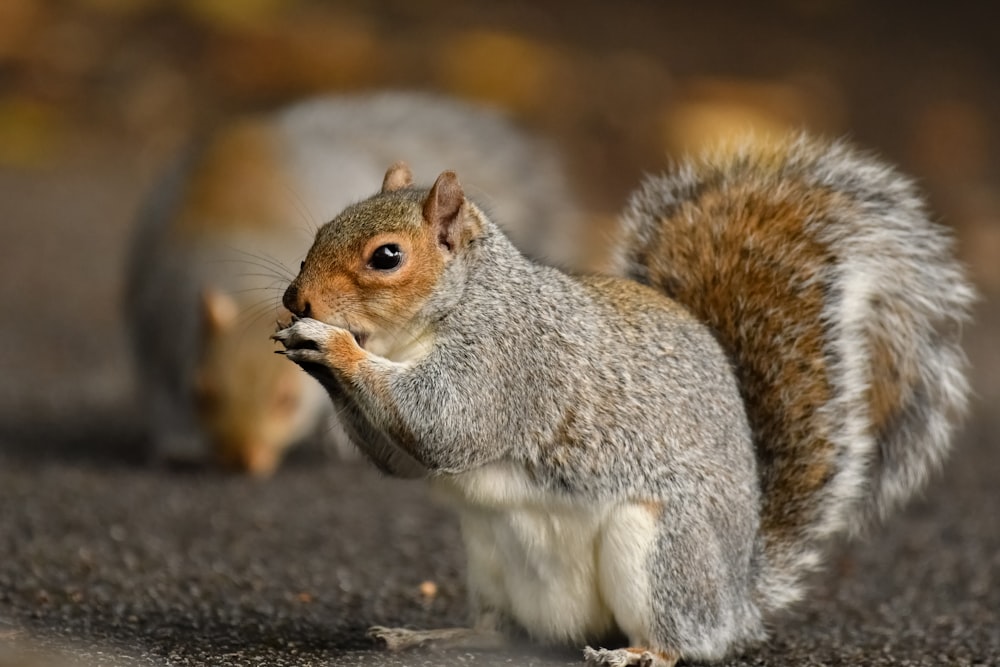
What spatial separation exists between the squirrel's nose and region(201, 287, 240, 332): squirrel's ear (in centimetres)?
265

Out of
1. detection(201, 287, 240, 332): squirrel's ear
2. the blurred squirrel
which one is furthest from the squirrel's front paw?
detection(201, 287, 240, 332): squirrel's ear

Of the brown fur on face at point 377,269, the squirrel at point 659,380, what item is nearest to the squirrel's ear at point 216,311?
the squirrel at point 659,380

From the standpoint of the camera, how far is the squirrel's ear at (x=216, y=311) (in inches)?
210

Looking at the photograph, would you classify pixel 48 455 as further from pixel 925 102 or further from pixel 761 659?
pixel 925 102

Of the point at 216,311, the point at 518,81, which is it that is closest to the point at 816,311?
the point at 216,311

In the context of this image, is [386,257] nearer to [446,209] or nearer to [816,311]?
[446,209]

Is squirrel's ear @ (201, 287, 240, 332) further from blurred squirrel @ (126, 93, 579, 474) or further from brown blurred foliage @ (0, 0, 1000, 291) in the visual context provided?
brown blurred foliage @ (0, 0, 1000, 291)

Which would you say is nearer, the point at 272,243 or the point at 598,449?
the point at 598,449

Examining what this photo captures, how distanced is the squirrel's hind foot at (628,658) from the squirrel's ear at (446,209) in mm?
770

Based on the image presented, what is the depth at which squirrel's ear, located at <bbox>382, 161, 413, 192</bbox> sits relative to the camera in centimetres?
306

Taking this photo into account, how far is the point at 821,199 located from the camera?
10.9ft

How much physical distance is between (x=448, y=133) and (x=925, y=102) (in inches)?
218

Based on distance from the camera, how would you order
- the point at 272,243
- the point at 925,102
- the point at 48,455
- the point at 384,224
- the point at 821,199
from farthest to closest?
the point at 925,102, the point at 272,243, the point at 48,455, the point at 821,199, the point at 384,224

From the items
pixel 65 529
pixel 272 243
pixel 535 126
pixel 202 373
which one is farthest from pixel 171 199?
pixel 535 126
